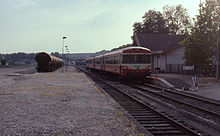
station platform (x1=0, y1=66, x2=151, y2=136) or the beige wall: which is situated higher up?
the beige wall

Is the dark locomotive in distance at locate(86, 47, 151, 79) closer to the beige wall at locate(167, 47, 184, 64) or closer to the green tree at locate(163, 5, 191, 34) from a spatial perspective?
the beige wall at locate(167, 47, 184, 64)

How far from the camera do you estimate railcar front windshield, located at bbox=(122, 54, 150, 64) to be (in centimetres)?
2137

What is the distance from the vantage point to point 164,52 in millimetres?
35031

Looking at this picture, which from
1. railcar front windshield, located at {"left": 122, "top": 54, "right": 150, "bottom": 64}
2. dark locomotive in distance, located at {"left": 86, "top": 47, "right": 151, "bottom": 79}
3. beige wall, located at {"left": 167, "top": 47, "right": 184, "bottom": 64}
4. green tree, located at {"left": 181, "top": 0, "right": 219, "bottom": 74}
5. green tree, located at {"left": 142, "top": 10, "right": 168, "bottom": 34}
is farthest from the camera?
green tree, located at {"left": 142, "top": 10, "right": 168, "bottom": 34}

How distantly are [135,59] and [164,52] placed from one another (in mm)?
14521

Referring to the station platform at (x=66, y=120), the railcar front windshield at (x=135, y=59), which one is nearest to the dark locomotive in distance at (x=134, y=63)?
the railcar front windshield at (x=135, y=59)

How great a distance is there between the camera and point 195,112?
9.77 meters

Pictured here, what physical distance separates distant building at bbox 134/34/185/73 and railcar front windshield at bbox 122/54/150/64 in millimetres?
5921

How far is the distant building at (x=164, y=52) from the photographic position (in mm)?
35125

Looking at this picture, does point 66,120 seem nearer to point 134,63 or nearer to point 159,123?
point 159,123

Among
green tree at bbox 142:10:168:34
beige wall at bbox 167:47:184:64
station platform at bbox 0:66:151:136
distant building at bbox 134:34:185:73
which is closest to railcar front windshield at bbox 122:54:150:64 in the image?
distant building at bbox 134:34:185:73

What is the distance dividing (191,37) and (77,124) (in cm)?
2097

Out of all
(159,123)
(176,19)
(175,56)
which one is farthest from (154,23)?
(159,123)

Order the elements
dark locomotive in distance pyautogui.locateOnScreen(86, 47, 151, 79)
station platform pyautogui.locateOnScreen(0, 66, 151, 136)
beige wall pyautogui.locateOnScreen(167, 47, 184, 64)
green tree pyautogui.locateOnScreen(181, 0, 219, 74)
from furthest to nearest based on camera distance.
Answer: beige wall pyautogui.locateOnScreen(167, 47, 184, 64)
green tree pyautogui.locateOnScreen(181, 0, 219, 74)
dark locomotive in distance pyautogui.locateOnScreen(86, 47, 151, 79)
station platform pyautogui.locateOnScreen(0, 66, 151, 136)
